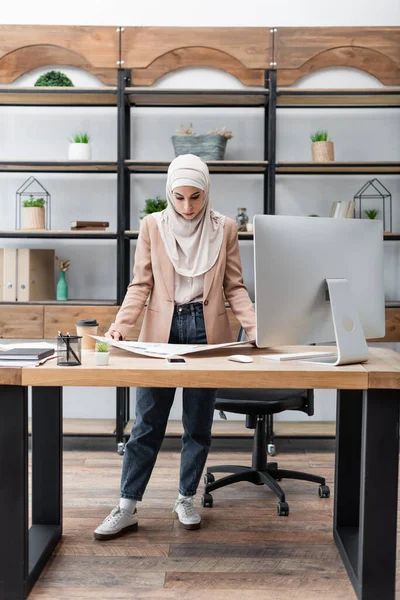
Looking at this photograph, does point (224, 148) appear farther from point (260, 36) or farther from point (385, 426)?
point (385, 426)

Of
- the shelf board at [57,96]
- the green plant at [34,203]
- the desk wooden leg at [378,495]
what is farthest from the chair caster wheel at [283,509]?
the shelf board at [57,96]

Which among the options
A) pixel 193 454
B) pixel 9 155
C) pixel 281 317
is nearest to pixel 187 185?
pixel 281 317

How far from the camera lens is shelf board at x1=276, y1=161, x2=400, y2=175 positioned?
3734mm

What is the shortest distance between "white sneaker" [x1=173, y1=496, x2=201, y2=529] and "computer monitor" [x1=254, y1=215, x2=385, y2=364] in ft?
3.08

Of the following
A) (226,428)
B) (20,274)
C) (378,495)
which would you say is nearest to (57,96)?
(20,274)

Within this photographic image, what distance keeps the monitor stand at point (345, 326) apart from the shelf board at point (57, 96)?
2302mm

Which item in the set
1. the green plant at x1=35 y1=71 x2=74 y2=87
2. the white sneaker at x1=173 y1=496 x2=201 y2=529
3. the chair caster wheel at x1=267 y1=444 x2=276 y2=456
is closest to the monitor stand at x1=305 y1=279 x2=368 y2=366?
the white sneaker at x1=173 y1=496 x2=201 y2=529

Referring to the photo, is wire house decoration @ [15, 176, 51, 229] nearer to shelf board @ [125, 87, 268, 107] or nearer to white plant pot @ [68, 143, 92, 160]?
white plant pot @ [68, 143, 92, 160]

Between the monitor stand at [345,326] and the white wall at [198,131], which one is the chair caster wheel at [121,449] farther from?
the monitor stand at [345,326]

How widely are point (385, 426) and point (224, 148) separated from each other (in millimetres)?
2298

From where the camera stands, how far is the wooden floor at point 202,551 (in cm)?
211

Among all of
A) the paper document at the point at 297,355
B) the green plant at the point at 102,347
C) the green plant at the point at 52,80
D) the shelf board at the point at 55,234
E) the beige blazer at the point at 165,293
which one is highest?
the green plant at the point at 52,80

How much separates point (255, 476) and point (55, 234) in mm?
1808

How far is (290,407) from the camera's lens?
9.62 feet
